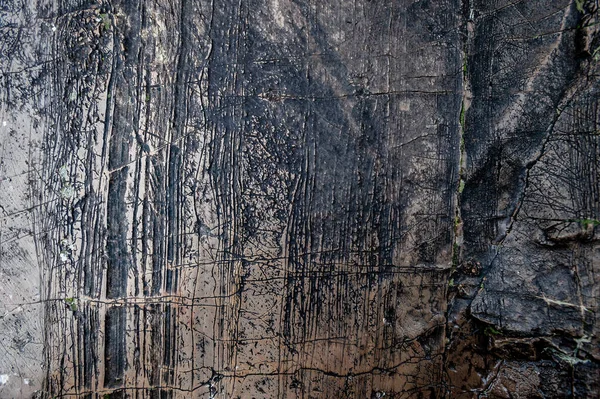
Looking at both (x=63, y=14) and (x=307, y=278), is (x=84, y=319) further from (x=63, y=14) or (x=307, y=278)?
(x=63, y=14)

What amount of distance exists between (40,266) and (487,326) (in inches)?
86.6

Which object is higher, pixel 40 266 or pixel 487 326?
pixel 40 266

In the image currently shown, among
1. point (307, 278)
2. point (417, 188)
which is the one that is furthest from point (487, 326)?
point (307, 278)

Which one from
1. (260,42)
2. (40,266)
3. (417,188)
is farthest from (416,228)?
(40,266)

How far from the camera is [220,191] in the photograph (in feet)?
7.09

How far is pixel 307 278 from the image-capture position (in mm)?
2160

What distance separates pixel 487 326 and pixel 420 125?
1.04 metres

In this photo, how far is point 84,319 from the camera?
85.0 inches

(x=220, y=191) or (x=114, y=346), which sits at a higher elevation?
(x=220, y=191)

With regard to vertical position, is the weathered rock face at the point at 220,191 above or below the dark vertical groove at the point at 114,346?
above

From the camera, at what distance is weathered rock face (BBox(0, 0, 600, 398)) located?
2.15 m

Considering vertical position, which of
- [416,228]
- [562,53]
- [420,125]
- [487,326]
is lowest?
[487,326]

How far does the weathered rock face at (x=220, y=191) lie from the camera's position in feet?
7.06

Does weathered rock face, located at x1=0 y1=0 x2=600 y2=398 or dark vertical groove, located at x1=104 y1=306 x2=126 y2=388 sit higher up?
weathered rock face, located at x1=0 y1=0 x2=600 y2=398
